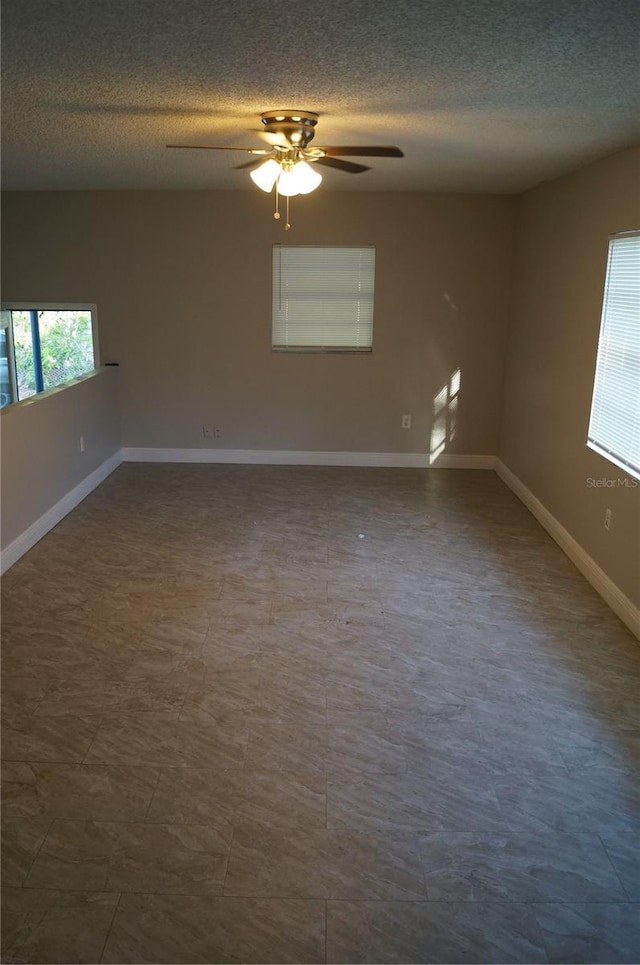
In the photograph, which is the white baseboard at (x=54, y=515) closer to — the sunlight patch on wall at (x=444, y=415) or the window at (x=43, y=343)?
the window at (x=43, y=343)

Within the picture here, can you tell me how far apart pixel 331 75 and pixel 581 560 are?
3.22 metres

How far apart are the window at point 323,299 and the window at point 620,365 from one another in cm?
260

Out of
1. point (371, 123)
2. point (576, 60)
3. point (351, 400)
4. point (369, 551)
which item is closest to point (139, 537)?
point (369, 551)

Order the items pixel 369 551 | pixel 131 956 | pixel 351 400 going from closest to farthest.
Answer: pixel 131 956
pixel 369 551
pixel 351 400

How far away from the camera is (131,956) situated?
2010 millimetres

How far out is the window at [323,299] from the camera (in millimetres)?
6410

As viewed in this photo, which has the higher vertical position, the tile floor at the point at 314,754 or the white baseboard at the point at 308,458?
the white baseboard at the point at 308,458

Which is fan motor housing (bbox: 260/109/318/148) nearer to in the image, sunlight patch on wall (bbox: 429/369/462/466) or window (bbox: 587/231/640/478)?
window (bbox: 587/231/640/478)

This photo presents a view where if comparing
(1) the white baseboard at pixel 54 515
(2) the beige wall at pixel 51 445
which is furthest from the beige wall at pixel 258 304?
(1) the white baseboard at pixel 54 515

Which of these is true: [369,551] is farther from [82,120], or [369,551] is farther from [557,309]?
[82,120]

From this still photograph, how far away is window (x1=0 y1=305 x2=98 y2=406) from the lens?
6.60 metres

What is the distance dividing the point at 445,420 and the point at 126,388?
2943mm

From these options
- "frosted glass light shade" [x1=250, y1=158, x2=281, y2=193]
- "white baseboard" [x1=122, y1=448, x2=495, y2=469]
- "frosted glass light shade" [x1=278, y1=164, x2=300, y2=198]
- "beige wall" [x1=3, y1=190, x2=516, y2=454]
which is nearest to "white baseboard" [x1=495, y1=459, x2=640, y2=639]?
"white baseboard" [x1=122, y1=448, x2=495, y2=469]

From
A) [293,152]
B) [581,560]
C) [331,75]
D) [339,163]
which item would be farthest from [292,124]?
[581,560]
